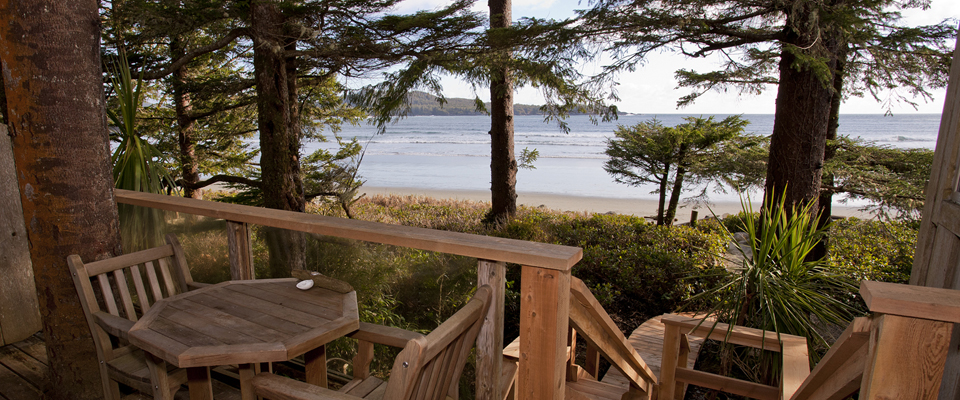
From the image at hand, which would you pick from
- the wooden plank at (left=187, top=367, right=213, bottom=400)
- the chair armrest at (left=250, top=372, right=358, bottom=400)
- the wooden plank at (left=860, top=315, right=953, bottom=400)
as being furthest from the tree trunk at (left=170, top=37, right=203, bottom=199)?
the wooden plank at (left=860, top=315, right=953, bottom=400)

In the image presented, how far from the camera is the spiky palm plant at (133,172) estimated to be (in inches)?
112

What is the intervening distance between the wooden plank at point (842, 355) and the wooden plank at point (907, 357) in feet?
0.38

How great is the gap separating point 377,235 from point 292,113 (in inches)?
198

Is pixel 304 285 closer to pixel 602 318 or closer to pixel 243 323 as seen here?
pixel 243 323

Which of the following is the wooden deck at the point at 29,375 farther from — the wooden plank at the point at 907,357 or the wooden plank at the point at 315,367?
the wooden plank at the point at 907,357

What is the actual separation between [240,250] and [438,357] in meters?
1.54

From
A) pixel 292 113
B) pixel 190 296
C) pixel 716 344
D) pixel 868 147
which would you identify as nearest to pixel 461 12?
pixel 292 113

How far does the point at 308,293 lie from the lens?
188 centimetres

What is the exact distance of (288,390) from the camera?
1.29 metres

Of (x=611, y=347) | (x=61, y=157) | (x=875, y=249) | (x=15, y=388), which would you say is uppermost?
(x=61, y=157)

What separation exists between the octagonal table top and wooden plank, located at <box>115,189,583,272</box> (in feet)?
0.82

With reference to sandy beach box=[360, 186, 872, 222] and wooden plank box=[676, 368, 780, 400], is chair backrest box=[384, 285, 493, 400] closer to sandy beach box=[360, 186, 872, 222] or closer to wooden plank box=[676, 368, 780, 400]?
wooden plank box=[676, 368, 780, 400]

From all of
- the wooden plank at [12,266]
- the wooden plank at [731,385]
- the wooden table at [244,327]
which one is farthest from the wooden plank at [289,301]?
the wooden plank at [731,385]

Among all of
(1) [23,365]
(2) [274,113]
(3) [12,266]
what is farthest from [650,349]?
(2) [274,113]
